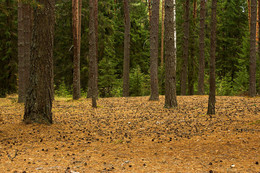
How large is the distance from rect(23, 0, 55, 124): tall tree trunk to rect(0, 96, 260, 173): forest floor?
49cm

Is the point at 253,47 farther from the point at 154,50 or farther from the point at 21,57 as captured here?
the point at 21,57

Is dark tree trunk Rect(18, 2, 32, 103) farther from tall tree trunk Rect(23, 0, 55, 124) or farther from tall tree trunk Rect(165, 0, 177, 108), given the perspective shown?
tall tree trunk Rect(165, 0, 177, 108)

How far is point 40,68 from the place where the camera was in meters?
8.67

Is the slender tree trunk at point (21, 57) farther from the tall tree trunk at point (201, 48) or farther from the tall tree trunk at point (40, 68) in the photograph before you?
the tall tree trunk at point (201, 48)

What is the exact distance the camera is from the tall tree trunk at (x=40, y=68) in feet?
28.4

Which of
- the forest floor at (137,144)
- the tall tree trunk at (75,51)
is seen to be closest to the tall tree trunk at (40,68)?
the forest floor at (137,144)

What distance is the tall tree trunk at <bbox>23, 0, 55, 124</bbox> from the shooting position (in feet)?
28.4

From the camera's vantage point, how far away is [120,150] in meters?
6.59

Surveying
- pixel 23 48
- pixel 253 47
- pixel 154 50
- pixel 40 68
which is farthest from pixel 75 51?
pixel 253 47

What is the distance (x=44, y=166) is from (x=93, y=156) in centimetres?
115

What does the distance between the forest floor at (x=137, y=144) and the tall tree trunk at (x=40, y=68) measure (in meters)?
0.49

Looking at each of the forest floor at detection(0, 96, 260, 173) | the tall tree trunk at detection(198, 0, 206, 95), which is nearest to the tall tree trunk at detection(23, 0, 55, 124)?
the forest floor at detection(0, 96, 260, 173)

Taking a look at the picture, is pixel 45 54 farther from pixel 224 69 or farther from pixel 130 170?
pixel 224 69

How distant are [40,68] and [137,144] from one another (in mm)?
4031
